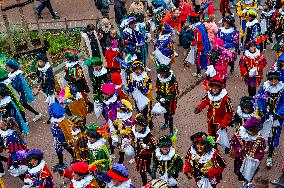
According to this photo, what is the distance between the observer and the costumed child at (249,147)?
804 cm

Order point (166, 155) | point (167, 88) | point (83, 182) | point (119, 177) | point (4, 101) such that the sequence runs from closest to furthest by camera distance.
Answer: point (119, 177)
point (83, 182)
point (166, 155)
point (167, 88)
point (4, 101)

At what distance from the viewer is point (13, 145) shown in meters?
9.16

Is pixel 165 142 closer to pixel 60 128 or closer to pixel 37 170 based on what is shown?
pixel 37 170

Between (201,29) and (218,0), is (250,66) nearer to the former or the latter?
(201,29)

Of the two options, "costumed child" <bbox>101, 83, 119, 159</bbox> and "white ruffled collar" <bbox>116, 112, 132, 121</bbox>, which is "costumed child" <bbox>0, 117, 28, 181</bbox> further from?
"white ruffled collar" <bbox>116, 112, 132, 121</bbox>

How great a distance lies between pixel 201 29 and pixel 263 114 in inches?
153

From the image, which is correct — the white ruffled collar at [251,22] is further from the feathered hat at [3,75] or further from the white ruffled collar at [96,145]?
the feathered hat at [3,75]

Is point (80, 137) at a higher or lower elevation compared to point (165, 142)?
lower

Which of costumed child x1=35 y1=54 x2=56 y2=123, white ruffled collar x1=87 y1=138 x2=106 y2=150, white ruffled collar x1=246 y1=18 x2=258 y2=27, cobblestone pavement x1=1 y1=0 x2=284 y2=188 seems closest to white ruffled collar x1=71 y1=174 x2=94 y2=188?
white ruffled collar x1=87 y1=138 x2=106 y2=150

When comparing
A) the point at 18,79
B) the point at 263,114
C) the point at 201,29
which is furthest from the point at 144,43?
the point at 263,114

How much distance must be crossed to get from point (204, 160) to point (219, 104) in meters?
1.78

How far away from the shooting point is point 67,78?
1098 cm

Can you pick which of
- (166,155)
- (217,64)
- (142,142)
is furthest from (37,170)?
(217,64)

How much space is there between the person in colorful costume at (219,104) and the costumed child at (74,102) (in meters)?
2.73
